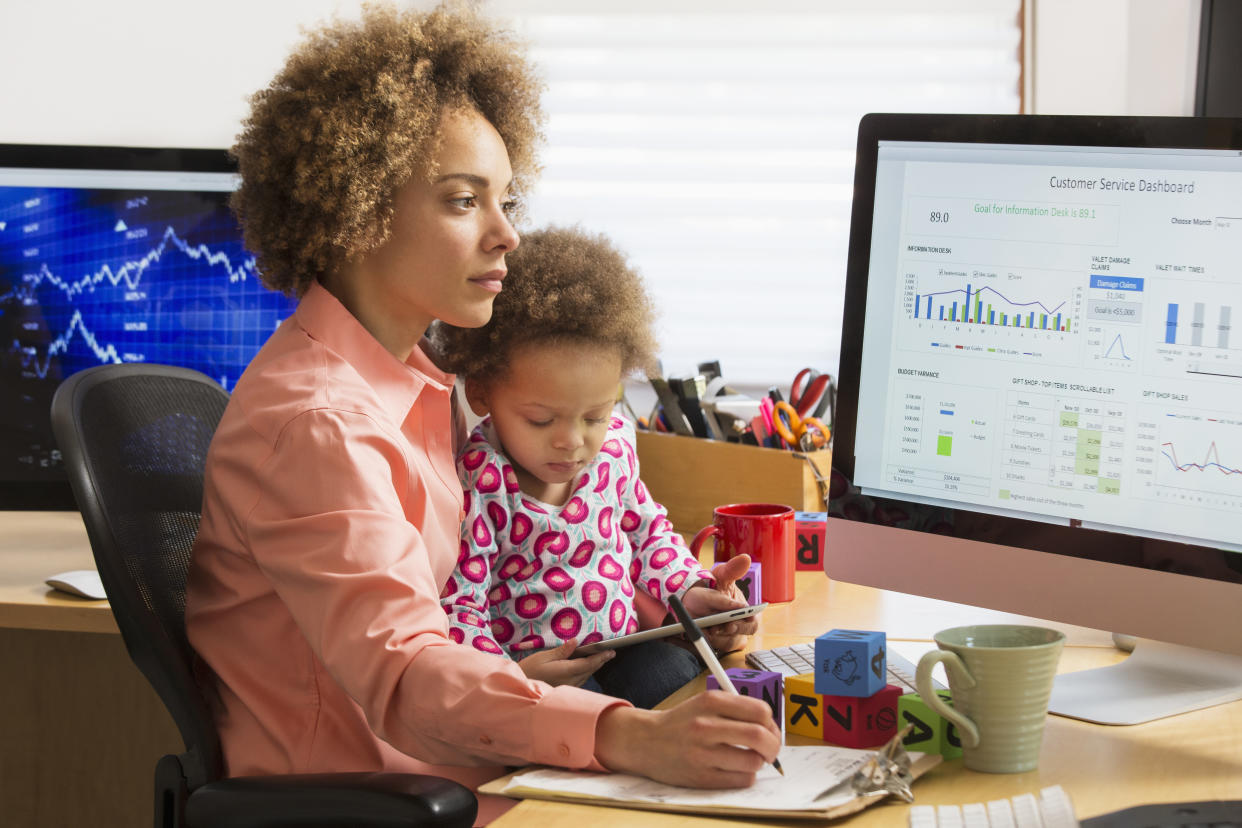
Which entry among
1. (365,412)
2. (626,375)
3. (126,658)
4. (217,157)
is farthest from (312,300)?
(126,658)

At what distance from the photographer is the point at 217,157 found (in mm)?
1592

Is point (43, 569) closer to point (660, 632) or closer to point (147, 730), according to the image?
point (147, 730)

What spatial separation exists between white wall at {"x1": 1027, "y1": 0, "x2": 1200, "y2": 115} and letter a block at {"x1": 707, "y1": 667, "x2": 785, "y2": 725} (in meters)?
1.20

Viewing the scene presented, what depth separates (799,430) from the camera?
60.3 inches

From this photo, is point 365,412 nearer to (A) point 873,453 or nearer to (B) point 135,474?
(B) point 135,474

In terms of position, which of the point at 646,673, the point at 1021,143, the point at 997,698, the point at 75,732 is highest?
the point at 1021,143

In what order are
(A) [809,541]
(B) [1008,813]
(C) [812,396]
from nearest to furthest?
(B) [1008,813], (A) [809,541], (C) [812,396]

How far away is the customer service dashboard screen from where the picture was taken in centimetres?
82

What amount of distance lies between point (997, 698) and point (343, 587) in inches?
18.2

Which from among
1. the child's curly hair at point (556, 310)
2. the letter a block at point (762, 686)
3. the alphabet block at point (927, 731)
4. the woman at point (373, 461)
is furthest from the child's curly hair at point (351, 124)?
the alphabet block at point (927, 731)

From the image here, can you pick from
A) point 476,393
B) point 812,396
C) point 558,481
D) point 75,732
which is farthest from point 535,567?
point 75,732

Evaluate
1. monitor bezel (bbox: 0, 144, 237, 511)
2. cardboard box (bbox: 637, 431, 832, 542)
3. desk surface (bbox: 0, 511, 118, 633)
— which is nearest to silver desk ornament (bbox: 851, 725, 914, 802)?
cardboard box (bbox: 637, 431, 832, 542)

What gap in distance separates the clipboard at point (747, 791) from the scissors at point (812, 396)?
87 cm

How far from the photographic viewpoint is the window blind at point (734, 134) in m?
1.82
